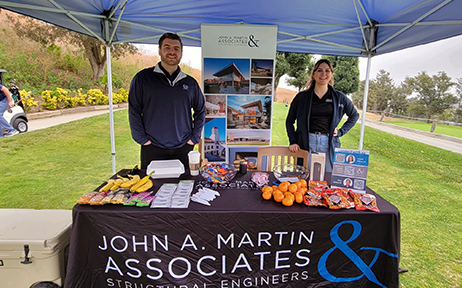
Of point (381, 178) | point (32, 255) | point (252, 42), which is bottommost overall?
point (381, 178)

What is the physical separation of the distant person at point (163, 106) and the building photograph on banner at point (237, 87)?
892 millimetres

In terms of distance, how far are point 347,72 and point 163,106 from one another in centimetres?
1240

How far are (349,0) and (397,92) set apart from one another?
440 inches

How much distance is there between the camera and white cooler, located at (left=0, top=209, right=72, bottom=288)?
124 centimetres

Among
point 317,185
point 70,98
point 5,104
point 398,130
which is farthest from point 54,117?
point 398,130

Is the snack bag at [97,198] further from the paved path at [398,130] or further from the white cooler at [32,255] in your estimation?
the paved path at [398,130]

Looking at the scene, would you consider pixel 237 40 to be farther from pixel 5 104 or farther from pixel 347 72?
pixel 347 72

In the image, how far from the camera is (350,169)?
1418mm

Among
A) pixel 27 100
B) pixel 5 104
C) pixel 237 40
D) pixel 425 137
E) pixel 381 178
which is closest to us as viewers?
pixel 237 40

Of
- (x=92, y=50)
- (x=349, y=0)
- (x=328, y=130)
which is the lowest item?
(x=328, y=130)

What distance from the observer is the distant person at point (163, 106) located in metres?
1.96

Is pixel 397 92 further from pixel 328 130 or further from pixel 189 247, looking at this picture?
pixel 189 247

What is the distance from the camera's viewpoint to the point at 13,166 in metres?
5.34

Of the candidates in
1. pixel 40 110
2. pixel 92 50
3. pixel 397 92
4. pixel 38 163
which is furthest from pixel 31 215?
pixel 397 92
